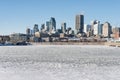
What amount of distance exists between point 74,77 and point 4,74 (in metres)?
4.45

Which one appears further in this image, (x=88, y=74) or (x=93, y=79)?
(x=88, y=74)

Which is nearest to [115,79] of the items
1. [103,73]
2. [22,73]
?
[103,73]

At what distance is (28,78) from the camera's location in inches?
819

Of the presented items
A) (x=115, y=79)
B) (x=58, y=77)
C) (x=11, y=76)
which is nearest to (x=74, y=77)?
(x=58, y=77)

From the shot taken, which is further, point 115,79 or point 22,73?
point 22,73

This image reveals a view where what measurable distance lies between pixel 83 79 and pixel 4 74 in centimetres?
520

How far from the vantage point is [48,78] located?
68.3 feet

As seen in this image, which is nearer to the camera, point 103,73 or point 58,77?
point 58,77

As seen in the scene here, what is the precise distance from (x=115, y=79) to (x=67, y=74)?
3522 mm

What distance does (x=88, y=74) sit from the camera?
74.9 feet

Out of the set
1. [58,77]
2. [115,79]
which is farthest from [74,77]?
[115,79]

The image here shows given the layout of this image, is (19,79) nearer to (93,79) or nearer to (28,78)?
(28,78)

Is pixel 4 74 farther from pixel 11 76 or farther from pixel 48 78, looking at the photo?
pixel 48 78

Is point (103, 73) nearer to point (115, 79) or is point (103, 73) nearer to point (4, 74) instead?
point (115, 79)
